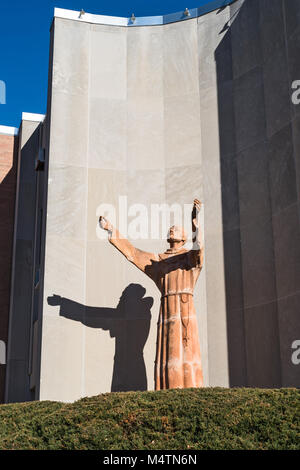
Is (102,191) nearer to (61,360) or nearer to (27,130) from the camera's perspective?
(61,360)

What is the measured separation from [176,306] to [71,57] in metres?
7.67

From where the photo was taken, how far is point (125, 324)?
15289 millimetres

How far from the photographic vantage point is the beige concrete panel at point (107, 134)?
1653 cm

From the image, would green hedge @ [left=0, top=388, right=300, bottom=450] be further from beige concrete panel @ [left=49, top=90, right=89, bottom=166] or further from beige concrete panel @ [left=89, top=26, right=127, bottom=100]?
beige concrete panel @ [left=89, top=26, right=127, bottom=100]

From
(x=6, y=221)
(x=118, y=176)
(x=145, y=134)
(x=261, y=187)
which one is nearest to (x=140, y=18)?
(x=145, y=134)

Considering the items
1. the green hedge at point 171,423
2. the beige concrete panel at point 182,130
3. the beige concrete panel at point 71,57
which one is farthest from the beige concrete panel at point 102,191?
the green hedge at point 171,423

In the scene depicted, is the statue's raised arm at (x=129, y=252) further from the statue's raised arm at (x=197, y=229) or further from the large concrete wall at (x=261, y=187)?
the large concrete wall at (x=261, y=187)

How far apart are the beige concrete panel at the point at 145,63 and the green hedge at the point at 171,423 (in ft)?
32.3

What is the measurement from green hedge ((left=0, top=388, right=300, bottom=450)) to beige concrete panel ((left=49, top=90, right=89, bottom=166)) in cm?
824

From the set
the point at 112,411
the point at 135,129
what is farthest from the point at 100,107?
the point at 112,411

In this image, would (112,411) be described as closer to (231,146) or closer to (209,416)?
(209,416)

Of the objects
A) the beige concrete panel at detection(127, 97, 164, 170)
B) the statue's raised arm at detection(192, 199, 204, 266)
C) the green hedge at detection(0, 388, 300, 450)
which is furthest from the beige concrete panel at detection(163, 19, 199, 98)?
the green hedge at detection(0, 388, 300, 450)

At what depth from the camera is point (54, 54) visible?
56.3 ft

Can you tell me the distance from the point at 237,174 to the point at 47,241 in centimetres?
455
